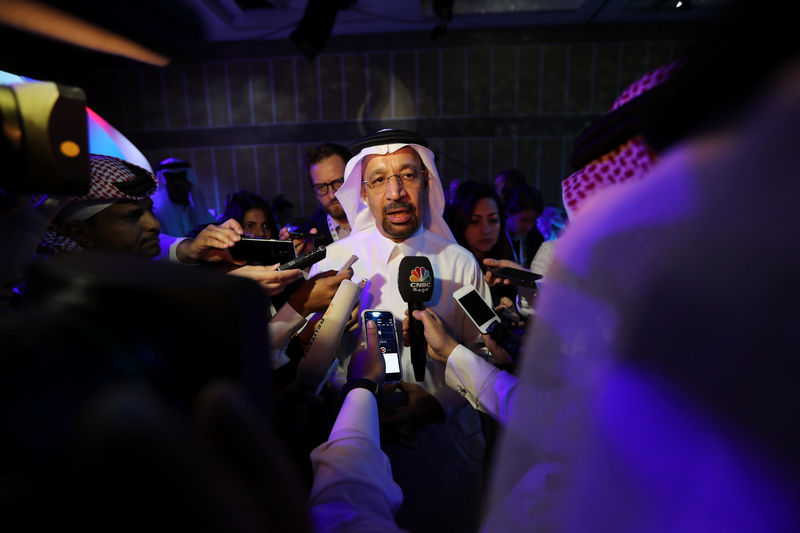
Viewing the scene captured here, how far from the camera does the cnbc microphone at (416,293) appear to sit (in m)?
1.91

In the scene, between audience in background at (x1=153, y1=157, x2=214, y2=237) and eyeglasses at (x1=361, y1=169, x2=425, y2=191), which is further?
Answer: audience in background at (x1=153, y1=157, x2=214, y2=237)

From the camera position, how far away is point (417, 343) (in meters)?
1.91

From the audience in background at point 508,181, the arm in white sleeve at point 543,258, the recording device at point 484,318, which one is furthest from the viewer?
the audience in background at point 508,181

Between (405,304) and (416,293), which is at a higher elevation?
(416,293)

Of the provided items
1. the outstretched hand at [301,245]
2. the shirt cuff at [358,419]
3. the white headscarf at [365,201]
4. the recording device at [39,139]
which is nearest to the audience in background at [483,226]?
the white headscarf at [365,201]

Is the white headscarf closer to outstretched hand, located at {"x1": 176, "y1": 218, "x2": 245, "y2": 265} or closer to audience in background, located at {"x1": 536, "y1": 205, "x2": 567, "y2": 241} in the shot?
outstretched hand, located at {"x1": 176, "y1": 218, "x2": 245, "y2": 265}

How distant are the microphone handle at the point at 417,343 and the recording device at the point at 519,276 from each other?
527 millimetres

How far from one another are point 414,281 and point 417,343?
1.06ft

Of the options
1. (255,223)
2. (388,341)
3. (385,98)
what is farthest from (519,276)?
(385,98)

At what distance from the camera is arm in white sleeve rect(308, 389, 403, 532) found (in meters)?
0.77

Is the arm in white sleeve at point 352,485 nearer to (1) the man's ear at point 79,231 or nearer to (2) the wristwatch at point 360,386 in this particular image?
(2) the wristwatch at point 360,386

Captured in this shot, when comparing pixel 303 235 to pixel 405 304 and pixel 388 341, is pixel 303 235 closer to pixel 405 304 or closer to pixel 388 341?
pixel 405 304

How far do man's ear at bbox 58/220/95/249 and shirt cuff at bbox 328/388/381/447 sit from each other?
1485mm

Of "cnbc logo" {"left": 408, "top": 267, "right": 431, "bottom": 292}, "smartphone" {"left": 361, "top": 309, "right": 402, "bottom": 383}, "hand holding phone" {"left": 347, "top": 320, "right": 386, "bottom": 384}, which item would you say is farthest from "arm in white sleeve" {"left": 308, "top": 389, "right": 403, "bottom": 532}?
"cnbc logo" {"left": 408, "top": 267, "right": 431, "bottom": 292}
